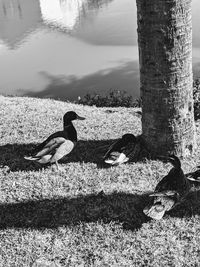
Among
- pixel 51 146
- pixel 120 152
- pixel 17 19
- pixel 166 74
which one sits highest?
pixel 166 74

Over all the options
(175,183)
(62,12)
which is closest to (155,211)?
(175,183)

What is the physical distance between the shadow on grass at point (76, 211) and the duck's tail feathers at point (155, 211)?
1.16ft

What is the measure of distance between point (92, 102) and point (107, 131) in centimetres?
483

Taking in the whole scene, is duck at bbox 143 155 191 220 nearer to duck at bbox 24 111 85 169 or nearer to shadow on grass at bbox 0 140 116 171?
shadow on grass at bbox 0 140 116 171

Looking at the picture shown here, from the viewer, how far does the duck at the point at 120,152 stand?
791cm

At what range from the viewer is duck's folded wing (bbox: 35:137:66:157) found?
7.87 meters

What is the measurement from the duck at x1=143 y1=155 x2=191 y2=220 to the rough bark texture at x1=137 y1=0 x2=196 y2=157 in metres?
1.16

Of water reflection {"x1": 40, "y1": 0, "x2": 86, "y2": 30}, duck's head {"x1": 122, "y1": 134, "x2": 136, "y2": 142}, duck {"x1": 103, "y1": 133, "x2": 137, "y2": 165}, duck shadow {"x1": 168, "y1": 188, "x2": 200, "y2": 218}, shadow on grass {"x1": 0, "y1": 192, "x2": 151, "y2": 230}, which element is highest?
water reflection {"x1": 40, "y1": 0, "x2": 86, "y2": 30}

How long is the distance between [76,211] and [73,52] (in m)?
15.3

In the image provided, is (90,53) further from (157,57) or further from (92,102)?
(157,57)

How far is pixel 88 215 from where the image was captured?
673 centimetres

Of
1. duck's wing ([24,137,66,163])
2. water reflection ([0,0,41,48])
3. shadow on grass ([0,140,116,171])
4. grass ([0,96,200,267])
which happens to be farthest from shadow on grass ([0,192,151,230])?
water reflection ([0,0,41,48])

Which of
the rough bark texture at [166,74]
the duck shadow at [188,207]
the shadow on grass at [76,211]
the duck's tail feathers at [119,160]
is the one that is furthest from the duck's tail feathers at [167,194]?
the rough bark texture at [166,74]

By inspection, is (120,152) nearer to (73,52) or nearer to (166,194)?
(166,194)
